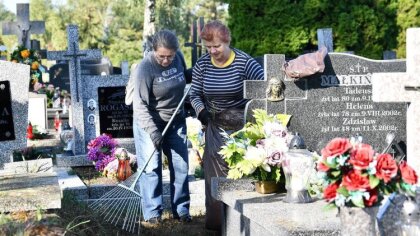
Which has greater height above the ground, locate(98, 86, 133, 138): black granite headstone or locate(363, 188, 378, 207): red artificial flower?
locate(98, 86, 133, 138): black granite headstone

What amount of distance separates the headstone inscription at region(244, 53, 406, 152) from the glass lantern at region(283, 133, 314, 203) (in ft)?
4.86

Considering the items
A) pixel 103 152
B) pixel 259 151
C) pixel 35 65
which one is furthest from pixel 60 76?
pixel 259 151

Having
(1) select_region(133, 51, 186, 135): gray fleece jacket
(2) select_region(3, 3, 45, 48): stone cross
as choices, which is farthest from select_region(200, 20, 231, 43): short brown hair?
(2) select_region(3, 3, 45, 48): stone cross

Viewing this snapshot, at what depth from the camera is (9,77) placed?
9.64 meters

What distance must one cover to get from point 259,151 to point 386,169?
2.07 m

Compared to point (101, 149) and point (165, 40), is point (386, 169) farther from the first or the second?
point (101, 149)

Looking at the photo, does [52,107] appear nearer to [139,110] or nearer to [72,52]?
[72,52]

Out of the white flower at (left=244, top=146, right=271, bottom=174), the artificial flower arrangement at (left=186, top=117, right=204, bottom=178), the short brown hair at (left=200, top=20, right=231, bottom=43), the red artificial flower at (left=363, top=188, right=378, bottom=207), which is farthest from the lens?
the artificial flower arrangement at (left=186, top=117, right=204, bottom=178)

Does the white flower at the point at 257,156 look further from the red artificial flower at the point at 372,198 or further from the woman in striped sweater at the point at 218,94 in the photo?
the red artificial flower at the point at 372,198

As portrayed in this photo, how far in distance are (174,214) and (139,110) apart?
102 cm

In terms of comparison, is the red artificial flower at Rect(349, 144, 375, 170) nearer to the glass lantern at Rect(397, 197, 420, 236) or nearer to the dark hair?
the glass lantern at Rect(397, 197, 420, 236)

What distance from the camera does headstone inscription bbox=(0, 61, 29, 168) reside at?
9.65 meters

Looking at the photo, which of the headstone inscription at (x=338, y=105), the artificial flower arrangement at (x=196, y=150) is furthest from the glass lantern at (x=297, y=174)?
the artificial flower arrangement at (x=196, y=150)

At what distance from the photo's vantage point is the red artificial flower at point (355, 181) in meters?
3.58
